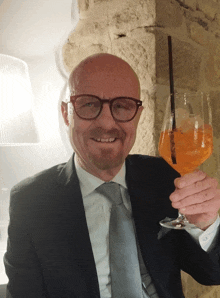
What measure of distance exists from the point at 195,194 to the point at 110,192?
289 mm

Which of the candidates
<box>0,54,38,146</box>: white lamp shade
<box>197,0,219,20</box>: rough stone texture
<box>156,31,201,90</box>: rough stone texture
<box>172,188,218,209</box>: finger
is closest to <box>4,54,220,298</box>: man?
<box>172,188,218,209</box>: finger

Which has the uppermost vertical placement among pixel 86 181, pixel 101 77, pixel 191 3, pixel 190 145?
pixel 191 3

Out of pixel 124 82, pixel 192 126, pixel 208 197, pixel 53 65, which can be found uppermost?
pixel 53 65

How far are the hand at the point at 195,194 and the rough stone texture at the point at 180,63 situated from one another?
22.4 inches

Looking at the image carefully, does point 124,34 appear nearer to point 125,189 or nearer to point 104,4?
point 104,4

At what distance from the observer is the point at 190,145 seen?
89 cm

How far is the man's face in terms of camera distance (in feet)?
3.03

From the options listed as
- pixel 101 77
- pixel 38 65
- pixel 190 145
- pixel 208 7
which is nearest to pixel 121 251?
pixel 190 145

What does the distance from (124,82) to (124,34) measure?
53 cm

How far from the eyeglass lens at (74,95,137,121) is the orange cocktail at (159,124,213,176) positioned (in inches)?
6.0

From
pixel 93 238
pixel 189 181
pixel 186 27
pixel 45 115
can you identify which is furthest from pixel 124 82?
pixel 186 27

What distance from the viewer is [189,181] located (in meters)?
0.90

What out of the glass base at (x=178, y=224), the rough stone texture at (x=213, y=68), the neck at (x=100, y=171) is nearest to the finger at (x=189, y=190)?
the glass base at (x=178, y=224)

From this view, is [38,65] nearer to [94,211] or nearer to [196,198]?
[94,211]
